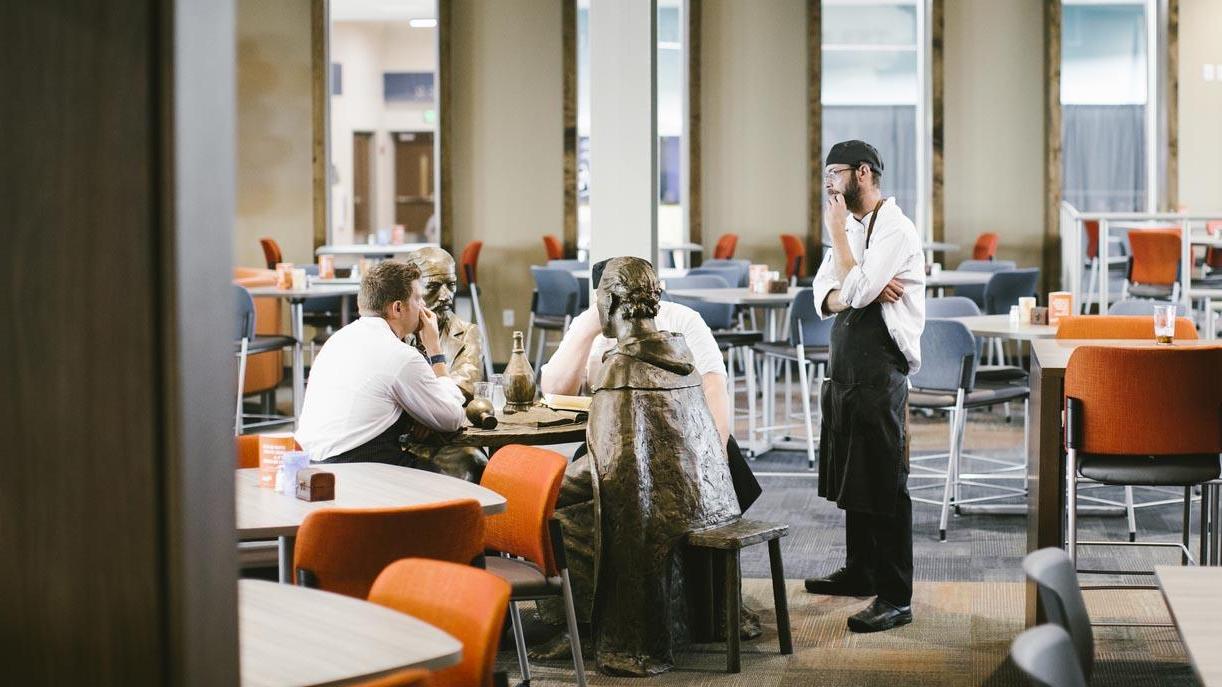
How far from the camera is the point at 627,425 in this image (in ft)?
12.9

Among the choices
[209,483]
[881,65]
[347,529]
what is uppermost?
[881,65]

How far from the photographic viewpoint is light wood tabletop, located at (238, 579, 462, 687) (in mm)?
2004

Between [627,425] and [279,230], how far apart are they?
29.4 ft

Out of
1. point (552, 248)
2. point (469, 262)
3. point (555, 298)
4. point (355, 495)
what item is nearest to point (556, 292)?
point (555, 298)

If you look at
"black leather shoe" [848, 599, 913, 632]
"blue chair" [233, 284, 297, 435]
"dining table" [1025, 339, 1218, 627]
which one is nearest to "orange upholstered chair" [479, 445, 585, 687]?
"black leather shoe" [848, 599, 913, 632]

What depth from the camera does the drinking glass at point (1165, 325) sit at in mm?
4484

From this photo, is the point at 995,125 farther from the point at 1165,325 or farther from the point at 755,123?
the point at 1165,325

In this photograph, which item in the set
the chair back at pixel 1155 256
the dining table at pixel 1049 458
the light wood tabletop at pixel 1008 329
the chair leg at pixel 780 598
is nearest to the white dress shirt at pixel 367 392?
the chair leg at pixel 780 598

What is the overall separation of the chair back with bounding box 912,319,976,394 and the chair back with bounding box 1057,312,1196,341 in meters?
0.69

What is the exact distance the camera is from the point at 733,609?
3.99 metres

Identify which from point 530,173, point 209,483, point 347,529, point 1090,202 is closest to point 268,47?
point 530,173

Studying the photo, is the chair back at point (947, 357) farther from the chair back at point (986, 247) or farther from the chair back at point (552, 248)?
the chair back at point (552, 248)

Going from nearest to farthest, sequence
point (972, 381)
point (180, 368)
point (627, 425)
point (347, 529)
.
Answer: point (180, 368), point (347, 529), point (627, 425), point (972, 381)

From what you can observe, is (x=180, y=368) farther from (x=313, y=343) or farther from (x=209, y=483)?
(x=313, y=343)
